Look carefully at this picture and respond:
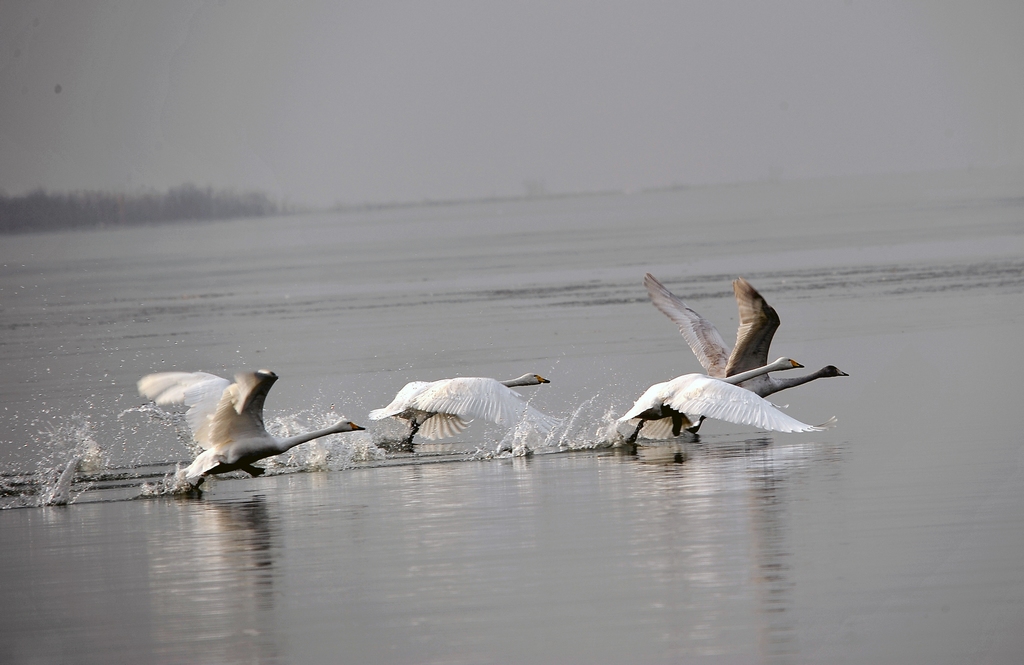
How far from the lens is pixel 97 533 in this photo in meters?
13.3

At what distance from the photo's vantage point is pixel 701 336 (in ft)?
64.0

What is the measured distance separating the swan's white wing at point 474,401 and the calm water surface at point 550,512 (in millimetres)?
437

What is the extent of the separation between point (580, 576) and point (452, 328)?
777 inches

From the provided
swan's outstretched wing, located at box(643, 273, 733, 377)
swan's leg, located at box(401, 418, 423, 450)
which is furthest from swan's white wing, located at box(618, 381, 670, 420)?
swan's outstretched wing, located at box(643, 273, 733, 377)

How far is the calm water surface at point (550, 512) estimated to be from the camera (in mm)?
9391

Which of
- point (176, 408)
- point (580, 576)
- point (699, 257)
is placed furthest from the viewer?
point (699, 257)

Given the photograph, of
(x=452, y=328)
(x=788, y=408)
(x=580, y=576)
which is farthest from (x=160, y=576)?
(x=452, y=328)

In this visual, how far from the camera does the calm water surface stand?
30.8 feet

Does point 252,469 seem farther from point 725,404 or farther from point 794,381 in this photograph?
point 794,381

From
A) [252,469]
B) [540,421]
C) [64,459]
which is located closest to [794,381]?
[540,421]

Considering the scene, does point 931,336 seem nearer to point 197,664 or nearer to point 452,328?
point 452,328

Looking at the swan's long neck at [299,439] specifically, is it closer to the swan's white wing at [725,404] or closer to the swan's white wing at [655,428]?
the swan's white wing at [725,404]

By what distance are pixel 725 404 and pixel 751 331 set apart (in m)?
3.13

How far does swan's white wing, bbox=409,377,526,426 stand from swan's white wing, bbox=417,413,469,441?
0.98 m
